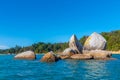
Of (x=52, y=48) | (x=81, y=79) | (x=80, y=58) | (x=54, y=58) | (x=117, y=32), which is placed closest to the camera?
(x=81, y=79)

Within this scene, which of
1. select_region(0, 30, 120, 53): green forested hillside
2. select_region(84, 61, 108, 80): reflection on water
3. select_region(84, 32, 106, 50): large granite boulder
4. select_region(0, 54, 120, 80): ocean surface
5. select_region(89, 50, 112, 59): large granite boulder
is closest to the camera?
select_region(0, 54, 120, 80): ocean surface

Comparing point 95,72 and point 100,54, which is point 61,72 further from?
point 100,54

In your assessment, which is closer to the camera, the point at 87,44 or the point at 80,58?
the point at 80,58

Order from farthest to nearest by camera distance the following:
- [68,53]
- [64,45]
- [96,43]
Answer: [64,45] → [96,43] → [68,53]

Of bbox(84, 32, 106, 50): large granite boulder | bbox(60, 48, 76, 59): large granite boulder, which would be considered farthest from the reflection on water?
bbox(84, 32, 106, 50): large granite boulder

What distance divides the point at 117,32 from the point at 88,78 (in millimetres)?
149112

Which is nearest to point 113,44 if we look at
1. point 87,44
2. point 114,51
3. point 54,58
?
point 114,51

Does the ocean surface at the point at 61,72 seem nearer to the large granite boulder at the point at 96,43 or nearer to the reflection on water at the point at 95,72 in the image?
the reflection on water at the point at 95,72

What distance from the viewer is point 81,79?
24281mm

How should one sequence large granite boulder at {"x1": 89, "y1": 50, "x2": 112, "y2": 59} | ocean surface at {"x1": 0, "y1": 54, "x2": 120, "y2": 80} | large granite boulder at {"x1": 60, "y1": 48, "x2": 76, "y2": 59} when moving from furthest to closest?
1. large granite boulder at {"x1": 60, "y1": 48, "x2": 76, "y2": 59}
2. large granite boulder at {"x1": 89, "y1": 50, "x2": 112, "y2": 59}
3. ocean surface at {"x1": 0, "y1": 54, "x2": 120, "y2": 80}

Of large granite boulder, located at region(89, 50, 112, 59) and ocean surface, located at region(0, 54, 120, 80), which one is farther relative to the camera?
large granite boulder, located at region(89, 50, 112, 59)

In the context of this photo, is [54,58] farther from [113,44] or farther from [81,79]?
[113,44]

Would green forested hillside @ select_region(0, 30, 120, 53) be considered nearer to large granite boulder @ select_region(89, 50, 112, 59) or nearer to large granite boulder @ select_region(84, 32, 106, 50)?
large granite boulder @ select_region(84, 32, 106, 50)

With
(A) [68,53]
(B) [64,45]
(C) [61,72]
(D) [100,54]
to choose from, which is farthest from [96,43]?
(B) [64,45]
